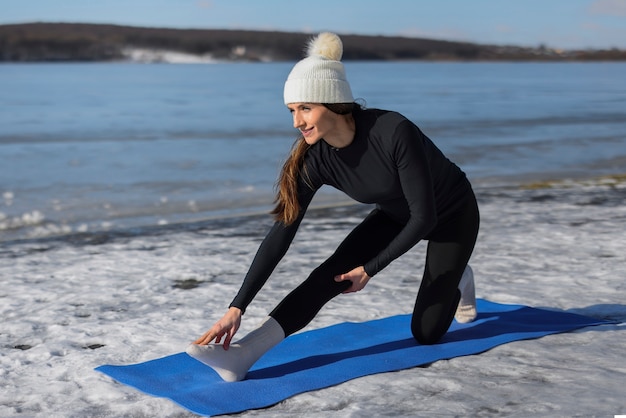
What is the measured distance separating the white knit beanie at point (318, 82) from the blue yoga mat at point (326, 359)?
1.05m

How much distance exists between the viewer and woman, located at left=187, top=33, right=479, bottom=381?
3350mm

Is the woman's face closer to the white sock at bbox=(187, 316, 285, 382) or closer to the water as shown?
the white sock at bbox=(187, 316, 285, 382)

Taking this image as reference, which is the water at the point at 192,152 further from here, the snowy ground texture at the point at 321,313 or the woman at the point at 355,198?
the woman at the point at 355,198

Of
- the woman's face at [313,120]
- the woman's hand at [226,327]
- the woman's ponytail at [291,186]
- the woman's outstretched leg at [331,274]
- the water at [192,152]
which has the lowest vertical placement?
the water at [192,152]

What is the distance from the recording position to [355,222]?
24.9 feet

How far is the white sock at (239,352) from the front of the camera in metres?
3.42

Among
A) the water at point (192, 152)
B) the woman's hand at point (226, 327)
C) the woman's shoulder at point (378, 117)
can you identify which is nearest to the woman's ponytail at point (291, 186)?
the woman's shoulder at point (378, 117)

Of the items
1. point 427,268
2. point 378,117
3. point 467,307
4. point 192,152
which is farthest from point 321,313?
point 192,152

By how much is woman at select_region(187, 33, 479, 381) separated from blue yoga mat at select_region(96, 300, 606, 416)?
0.12 m

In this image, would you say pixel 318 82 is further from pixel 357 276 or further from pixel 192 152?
pixel 192 152

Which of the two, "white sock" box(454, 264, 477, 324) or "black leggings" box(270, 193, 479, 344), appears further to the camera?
A: "white sock" box(454, 264, 477, 324)

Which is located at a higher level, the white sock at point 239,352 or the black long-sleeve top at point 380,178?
the black long-sleeve top at point 380,178

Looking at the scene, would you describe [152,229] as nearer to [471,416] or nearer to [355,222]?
[355,222]

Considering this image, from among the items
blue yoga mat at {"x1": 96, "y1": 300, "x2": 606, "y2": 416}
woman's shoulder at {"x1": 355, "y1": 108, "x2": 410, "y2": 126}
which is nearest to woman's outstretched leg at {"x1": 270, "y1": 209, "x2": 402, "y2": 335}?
blue yoga mat at {"x1": 96, "y1": 300, "x2": 606, "y2": 416}
